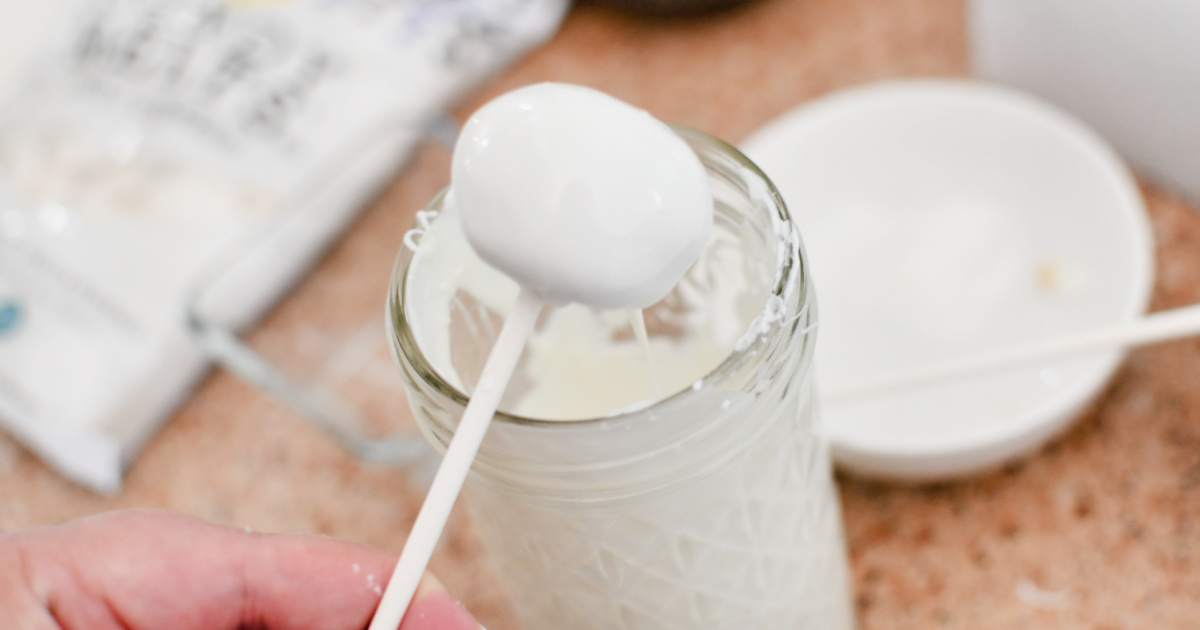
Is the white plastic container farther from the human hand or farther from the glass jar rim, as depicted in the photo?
the human hand

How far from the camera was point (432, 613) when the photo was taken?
271 millimetres

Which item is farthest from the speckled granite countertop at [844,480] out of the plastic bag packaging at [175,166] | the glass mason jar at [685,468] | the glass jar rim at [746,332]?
the glass jar rim at [746,332]

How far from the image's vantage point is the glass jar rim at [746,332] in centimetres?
25

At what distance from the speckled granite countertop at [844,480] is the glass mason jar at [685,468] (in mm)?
149

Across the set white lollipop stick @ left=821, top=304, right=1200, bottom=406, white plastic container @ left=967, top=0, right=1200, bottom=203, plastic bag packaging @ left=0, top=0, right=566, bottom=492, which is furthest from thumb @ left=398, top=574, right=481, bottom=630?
white plastic container @ left=967, top=0, right=1200, bottom=203

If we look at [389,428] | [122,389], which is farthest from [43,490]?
[389,428]

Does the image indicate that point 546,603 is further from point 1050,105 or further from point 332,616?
point 1050,105

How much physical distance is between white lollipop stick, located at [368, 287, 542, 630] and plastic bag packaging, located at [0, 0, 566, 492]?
0.41m

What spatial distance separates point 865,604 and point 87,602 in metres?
0.35

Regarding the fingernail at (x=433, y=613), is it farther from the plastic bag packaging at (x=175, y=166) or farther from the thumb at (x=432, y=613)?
the plastic bag packaging at (x=175, y=166)

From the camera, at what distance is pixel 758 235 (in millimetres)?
306

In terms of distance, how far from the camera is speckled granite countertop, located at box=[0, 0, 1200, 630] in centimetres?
47

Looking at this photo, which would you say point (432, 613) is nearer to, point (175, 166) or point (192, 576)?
point (192, 576)

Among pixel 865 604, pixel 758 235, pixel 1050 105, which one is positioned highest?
pixel 758 235
